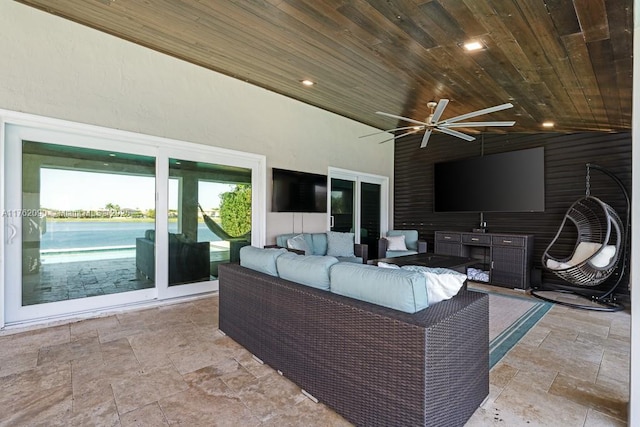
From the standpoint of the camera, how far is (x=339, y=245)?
5.17 m

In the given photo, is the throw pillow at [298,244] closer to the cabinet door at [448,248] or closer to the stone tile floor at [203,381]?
the stone tile floor at [203,381]

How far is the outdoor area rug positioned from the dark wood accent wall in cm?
114

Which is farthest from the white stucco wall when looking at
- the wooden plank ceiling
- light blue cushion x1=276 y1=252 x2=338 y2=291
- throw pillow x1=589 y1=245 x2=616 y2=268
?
throw pillow x1=589 y1=245 x2=616 y2=268

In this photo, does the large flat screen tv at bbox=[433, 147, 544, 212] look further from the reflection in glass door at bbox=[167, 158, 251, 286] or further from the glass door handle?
the glass door handle

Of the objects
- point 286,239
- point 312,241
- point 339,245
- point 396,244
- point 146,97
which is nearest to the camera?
point 146,97

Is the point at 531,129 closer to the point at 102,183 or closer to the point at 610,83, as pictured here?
the point at 610,83

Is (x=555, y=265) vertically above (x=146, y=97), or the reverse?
(x=146, y=97)

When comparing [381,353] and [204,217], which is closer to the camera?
[381,353]

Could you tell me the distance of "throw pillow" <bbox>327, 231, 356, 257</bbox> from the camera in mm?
5137

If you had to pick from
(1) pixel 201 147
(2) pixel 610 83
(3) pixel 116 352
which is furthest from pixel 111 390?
(2) pixel 610 83

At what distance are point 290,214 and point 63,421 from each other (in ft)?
12.7

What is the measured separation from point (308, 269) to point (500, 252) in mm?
4187

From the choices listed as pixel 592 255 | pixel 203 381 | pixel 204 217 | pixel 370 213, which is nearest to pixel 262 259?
pixel 203 381

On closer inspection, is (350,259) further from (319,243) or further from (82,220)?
(82,220)
